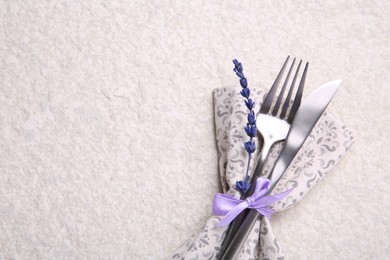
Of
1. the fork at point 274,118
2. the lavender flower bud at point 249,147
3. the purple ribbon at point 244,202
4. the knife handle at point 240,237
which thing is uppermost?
the fork at point 274,118

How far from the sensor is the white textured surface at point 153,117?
65 centimetres

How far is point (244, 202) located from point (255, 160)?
77 mm

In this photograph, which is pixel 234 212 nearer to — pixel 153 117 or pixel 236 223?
pixel 236 223

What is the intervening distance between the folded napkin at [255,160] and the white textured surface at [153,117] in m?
0.03

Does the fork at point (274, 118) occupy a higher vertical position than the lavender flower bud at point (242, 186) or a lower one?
higher

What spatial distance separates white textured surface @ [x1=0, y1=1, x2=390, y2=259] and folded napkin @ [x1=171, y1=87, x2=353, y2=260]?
0.09 feet

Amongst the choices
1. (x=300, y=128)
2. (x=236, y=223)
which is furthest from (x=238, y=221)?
(x=300, y=128)

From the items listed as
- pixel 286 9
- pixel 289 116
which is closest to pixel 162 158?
pixel 289 116

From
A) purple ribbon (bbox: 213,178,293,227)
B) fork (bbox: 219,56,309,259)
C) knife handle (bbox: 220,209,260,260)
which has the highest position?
fork (bbox: 219,56,309,259)

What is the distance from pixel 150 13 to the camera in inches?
30.0

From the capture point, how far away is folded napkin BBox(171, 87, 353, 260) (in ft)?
2.02

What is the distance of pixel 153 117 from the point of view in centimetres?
71

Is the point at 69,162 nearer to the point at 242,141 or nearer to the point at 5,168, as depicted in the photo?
the point at 5,168

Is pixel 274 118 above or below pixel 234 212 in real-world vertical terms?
above
